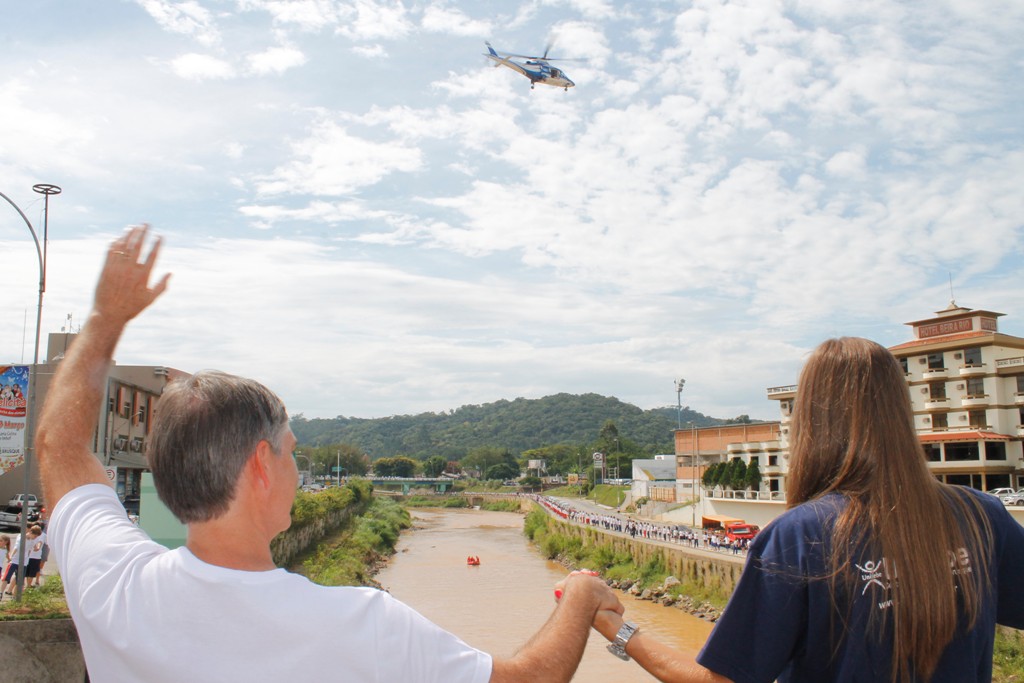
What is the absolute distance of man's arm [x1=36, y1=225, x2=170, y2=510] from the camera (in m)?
1.98

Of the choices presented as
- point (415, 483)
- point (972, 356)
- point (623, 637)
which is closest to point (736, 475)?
point (972, 356)

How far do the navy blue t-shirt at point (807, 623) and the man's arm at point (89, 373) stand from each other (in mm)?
1679

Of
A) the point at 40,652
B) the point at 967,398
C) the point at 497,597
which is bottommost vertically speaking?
the point at 497,597

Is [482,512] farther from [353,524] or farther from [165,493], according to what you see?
[165,493]

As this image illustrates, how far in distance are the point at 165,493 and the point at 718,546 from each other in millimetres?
31876

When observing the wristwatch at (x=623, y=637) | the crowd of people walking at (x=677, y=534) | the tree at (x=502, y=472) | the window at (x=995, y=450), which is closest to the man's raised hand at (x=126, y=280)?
the wristwatch at (x=623, y=637)

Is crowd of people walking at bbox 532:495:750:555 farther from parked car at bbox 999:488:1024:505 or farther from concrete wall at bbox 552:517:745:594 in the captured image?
parked car at bbox 999:488:1024:505

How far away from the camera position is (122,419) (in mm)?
32000

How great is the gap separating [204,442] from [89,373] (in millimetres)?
531

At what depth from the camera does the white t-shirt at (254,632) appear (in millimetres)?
1524

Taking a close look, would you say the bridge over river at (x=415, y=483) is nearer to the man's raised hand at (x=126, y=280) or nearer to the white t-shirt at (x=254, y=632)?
the man's raised hand at (x=126, y=280)

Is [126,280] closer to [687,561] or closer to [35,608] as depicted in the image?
[35,608]

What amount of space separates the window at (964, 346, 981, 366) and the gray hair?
143 ft

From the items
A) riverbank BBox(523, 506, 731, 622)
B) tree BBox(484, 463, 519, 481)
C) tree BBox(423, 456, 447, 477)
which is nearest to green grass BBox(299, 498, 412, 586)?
riverbank BBox(523, 506, 731, 622)
